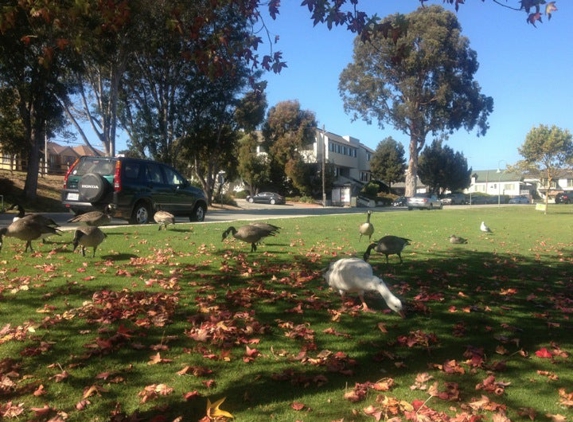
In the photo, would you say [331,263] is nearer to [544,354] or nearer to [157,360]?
[544,354]

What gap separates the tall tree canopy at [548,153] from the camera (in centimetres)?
3859

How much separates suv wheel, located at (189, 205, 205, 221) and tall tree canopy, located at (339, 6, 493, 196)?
3119 cm

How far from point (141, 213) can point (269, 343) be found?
1152cm

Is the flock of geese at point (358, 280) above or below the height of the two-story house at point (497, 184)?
below

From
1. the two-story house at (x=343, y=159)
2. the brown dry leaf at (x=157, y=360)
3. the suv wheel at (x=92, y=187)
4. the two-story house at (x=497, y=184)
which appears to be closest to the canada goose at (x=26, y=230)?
the suv wheel at (x=92, y=187)

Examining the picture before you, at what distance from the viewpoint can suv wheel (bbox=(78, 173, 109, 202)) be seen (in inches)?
540

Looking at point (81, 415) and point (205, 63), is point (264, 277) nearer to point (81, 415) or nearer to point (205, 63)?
point (205, 63)

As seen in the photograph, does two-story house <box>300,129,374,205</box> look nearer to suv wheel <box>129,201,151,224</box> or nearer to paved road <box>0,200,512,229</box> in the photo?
paved road <box>0,200,512,229</box>

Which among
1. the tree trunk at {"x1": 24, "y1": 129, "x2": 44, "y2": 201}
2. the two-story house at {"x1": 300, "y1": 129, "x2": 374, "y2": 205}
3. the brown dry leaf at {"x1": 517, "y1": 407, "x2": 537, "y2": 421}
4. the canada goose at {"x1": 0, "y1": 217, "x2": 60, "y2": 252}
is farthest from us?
the two-story house at {"x1": 300, "y1": 129, "x2": 374, "y2": 205}

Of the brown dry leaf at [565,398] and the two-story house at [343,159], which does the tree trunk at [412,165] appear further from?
the brown dry leaf at [565,398]

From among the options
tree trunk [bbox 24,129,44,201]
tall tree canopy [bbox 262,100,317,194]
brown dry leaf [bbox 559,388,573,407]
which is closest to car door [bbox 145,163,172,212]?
tree trunk [bbox 24,129,44,201]

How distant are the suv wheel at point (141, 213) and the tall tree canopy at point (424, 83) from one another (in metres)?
34.2

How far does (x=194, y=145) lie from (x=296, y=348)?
3056cm

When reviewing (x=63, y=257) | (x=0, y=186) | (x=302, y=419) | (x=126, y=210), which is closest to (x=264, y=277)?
(x=63, y=257)
